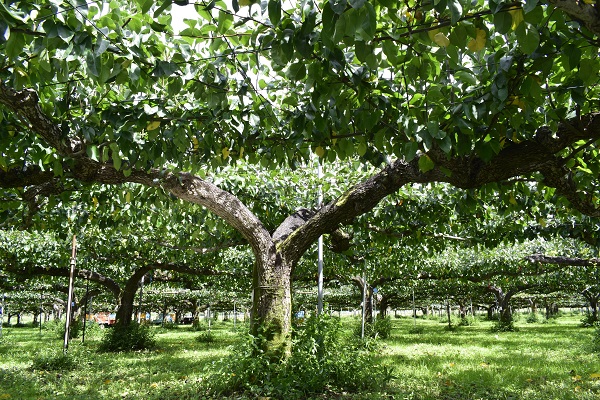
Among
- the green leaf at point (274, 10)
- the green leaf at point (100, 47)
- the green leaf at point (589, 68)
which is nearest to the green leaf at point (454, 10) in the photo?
the green leaf at point (274, 10)

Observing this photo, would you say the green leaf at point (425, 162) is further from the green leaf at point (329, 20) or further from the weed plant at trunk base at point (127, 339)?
the weed plant at trunk base at point (127, 339)

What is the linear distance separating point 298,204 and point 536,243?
465 inches

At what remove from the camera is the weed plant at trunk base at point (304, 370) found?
5.34 meters

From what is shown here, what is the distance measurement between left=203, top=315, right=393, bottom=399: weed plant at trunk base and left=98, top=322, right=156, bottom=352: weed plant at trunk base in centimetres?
881

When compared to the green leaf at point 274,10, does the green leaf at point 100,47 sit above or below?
below

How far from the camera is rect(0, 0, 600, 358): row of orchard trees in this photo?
6.98 ft

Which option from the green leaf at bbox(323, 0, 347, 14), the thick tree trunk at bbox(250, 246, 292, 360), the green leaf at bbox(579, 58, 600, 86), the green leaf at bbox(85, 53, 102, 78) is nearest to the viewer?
the green leaf at bbox(323, 0, 347, 14)

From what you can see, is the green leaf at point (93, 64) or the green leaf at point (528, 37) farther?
the green leaf at point (93, 64)

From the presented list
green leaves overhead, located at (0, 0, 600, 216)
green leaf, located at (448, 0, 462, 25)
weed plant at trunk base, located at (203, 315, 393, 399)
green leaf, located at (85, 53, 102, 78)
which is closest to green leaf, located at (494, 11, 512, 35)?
green leaves overhead, located at (0, 0, 600, 216)

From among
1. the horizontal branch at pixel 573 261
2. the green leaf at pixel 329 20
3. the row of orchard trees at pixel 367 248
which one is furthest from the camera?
the horizontal branch at pixel 573 261

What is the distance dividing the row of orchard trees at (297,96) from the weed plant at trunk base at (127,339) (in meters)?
9.01

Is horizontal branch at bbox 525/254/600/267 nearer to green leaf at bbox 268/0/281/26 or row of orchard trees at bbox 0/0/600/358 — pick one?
row of orchard trees at bbox 0/0/600/358

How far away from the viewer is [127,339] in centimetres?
1370

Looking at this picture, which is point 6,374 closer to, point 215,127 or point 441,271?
point 215,127
